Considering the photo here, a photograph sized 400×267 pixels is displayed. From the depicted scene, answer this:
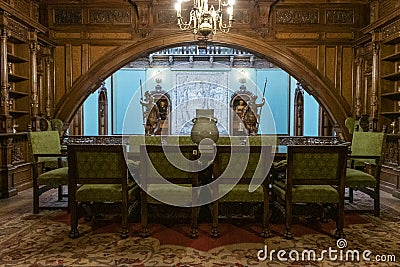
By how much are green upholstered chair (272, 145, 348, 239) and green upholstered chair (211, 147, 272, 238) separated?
21 centimetres

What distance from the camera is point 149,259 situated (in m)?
2.92

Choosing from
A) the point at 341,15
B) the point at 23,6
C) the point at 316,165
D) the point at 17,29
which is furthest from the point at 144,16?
the point at 316,165

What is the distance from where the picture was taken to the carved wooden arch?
710 cm

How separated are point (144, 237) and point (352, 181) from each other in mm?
2298

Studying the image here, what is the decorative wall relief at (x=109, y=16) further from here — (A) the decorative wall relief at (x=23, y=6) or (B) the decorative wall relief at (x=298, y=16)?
(B) the decorative wall relief at (x=298, y=16)

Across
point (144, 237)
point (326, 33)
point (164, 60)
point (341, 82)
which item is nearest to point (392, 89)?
point (341, 82)

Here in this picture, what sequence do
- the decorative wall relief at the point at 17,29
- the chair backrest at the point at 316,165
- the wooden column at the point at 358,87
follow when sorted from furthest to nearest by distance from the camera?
the wooden column at the point at 358,87 → the decorative wall relief at the point at 17,29 → the chair backrest at the point at 316,165

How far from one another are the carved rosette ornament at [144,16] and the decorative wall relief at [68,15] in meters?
1.07

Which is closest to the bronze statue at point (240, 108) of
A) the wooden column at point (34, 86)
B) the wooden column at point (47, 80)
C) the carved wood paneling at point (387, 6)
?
the carved wood paneling at point (387, 6)

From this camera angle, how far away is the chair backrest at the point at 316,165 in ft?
10.6

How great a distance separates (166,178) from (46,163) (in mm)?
2385

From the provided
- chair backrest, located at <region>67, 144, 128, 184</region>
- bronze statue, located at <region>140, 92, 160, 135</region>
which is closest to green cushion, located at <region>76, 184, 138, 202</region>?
chair backrest, located at <region>67, 144, 128, 184</region>

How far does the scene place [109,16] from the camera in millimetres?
7113

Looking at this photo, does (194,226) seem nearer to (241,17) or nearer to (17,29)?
(17,29)
